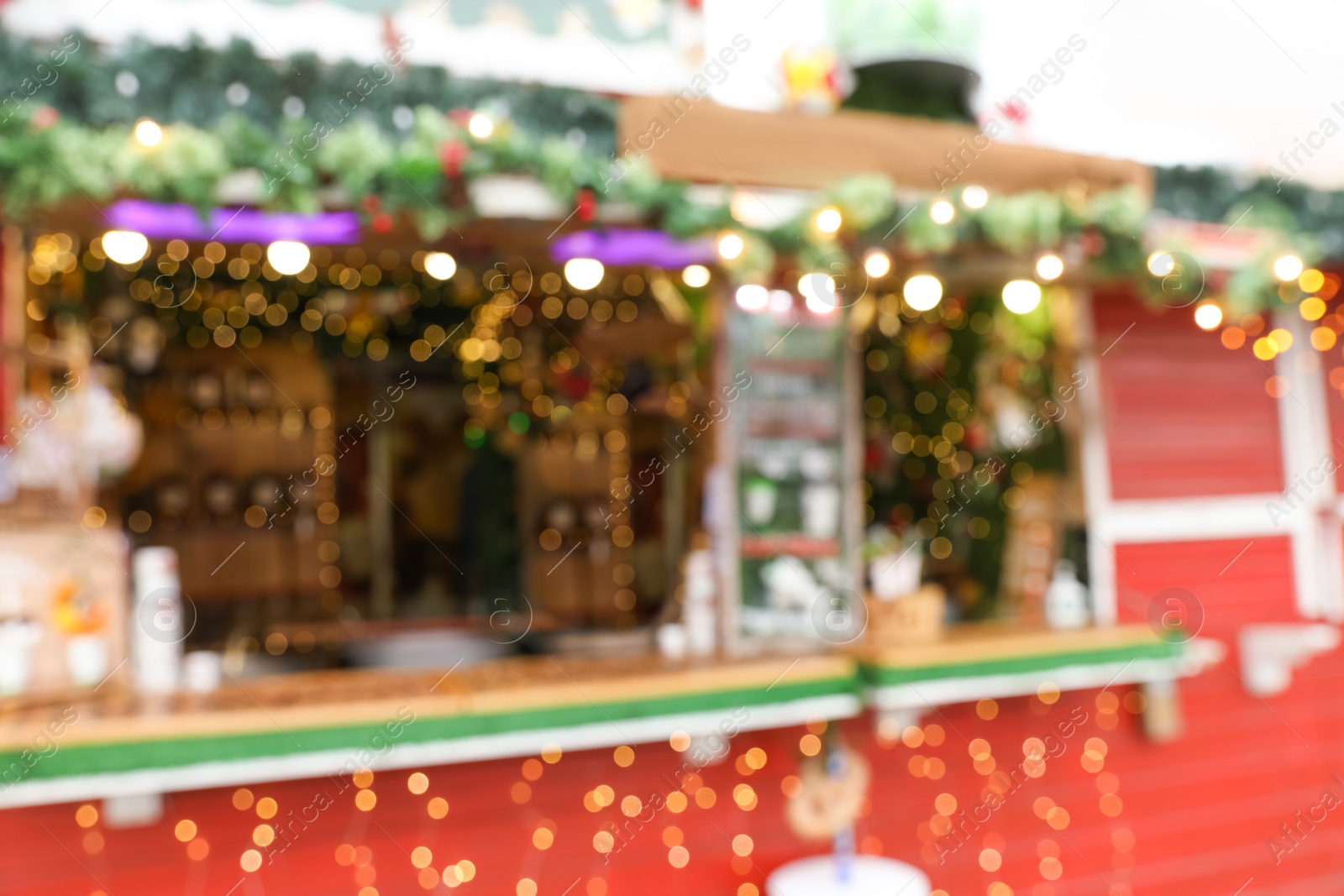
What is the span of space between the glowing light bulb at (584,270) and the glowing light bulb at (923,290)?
113 centimetres

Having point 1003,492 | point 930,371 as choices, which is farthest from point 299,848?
point 930,371

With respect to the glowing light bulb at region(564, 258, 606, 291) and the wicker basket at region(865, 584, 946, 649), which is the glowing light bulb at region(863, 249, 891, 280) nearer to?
the glowing light bulb at region(564, 258, 606, 291)

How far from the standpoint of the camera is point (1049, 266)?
139 inches

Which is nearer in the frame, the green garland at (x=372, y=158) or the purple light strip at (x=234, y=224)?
the green garland at (x=372, y=158)

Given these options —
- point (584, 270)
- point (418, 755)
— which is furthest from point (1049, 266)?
point (418, 755)

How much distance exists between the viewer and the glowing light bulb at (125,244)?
9.21 feet

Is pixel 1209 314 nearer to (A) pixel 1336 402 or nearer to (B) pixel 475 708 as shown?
(A) pixel 1336 402

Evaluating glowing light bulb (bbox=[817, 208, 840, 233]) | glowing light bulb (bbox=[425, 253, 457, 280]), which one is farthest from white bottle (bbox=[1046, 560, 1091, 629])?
glowing light bulb (bbox=[425, 253, 457, 280])

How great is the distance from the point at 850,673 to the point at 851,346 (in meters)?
1.20

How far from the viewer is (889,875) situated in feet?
10.5

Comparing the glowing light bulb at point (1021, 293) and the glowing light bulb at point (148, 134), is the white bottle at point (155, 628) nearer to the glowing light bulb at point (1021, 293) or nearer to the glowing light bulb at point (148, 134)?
the glowing light bulb at point (148, 134)

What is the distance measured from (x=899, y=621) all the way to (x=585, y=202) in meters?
1.84

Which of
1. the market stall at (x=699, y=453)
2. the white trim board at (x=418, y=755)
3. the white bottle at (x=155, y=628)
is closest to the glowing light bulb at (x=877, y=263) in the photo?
the market stall at (x=699, y=453)

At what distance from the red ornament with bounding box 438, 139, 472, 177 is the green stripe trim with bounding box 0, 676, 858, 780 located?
155 cm
